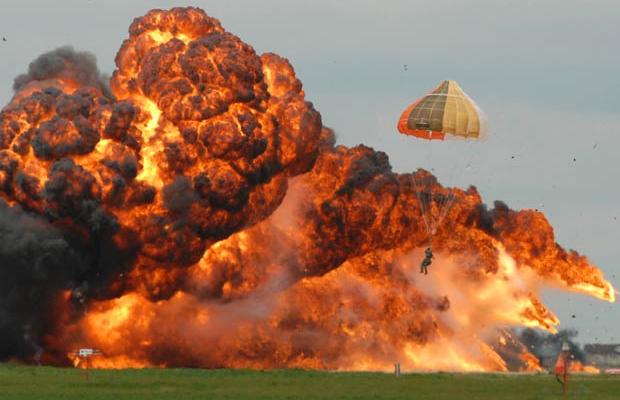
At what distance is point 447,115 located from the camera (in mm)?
140000

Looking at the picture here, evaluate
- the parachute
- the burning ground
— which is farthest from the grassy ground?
the parachute

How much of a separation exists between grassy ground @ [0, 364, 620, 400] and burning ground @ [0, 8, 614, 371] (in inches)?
365

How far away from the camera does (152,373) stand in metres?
131

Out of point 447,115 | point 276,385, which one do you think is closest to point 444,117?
point 447,115

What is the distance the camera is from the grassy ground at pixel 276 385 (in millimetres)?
108438

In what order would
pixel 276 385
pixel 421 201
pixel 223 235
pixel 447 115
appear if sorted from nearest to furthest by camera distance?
pixel 276 385
pixel 447 115
pixel 223 235
pixel 421 201

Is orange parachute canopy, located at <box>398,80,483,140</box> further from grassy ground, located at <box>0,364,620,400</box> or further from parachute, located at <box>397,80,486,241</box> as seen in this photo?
grassy ground, located at <box>0,364,620,400</box>

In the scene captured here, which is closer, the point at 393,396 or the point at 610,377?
the point at 393,396

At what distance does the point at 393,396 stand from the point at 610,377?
32122 millimetres

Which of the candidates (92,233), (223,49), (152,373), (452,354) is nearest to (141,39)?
(223,49)

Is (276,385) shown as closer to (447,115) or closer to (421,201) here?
(447,115)

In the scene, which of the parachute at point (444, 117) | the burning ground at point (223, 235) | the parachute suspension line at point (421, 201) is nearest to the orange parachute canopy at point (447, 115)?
the parachute at point (444, 117)

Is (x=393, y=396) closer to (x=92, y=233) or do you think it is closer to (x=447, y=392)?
(x=447, y=392)

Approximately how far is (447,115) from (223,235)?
19.8 metres
